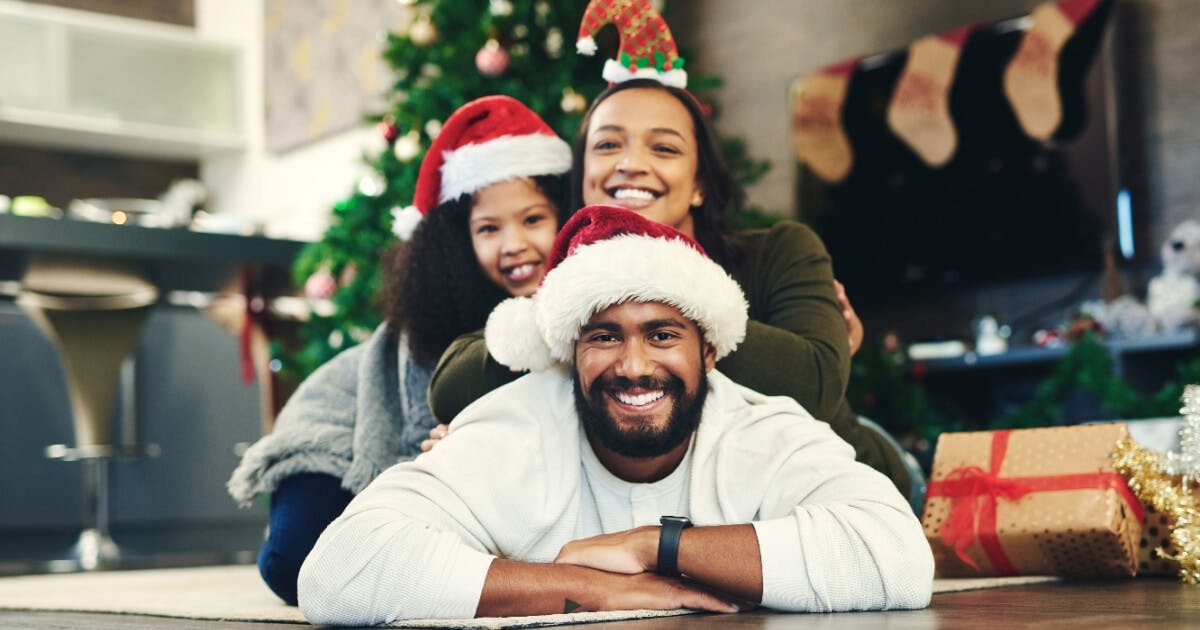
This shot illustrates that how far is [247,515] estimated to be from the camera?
211 inches

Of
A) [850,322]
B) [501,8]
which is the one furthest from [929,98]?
[850,322]

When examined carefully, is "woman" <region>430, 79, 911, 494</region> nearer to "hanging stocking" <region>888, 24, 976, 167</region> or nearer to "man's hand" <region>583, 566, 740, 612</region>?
"man's hand" <region>583, 566, 740, 612</region>

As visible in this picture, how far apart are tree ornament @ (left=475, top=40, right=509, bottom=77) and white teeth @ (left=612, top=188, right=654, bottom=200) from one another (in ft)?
6.10

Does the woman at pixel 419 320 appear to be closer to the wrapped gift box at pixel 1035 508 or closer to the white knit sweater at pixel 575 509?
the white knit sweater at pixel 575 509

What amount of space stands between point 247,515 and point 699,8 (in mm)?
2669

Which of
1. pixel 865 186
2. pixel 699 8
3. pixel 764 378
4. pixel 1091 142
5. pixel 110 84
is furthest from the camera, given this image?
pixel 110 84

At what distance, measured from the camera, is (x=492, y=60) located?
3922 mm

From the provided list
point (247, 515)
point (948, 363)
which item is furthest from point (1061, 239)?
point (247, 515)

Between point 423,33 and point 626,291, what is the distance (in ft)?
8.43

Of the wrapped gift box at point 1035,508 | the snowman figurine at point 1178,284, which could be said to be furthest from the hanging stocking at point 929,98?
the wrapped gift box at point 1035,508

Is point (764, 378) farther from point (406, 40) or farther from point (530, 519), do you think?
point (406, 40)

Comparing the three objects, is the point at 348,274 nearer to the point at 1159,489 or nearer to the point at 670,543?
the point at 1159,489

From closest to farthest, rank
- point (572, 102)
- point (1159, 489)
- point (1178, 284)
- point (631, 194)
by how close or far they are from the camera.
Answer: point (631, 194) < point (1159, 489) < point (1178, 284) < point (572, 102)

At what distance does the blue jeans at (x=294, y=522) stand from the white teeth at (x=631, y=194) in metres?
0.67
